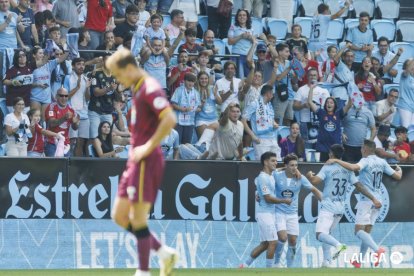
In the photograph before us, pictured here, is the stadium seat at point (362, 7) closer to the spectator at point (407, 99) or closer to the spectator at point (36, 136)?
the spectator at point (407, 99)

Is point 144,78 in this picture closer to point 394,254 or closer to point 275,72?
point 394,254

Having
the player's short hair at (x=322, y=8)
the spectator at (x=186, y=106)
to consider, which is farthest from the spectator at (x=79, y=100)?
the player's short hair at (x=322, y=8)

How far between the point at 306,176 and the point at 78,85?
4.28 meters

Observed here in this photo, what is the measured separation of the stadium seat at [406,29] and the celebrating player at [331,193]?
864 centimetres

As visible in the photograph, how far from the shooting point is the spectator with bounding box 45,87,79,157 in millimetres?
20406

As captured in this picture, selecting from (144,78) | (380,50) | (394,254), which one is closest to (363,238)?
(394,254)

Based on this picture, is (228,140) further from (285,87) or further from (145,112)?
(145,112)

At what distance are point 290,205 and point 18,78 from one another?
512 cm

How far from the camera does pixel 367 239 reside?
1930 cm

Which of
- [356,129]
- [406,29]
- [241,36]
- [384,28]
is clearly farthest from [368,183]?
[406,29]

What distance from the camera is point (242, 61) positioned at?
24.0 metres

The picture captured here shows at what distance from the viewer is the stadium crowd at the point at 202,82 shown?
2089cm

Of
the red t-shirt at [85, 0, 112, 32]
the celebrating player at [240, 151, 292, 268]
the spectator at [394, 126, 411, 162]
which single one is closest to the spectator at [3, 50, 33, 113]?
the red t-shirt at [85, 0, 112, 32]

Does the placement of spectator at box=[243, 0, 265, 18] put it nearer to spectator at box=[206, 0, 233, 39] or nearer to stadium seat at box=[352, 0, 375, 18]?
spectator at box=[206, 0, 233, 39]
